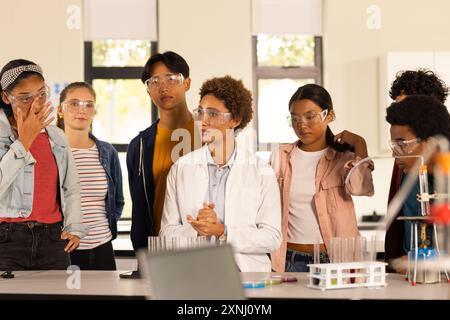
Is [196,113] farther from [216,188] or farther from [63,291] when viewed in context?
[63,291]

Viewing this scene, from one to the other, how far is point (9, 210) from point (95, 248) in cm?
96

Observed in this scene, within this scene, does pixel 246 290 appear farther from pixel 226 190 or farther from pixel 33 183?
pixel 33 183

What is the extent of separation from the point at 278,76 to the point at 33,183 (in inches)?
Answer: 147

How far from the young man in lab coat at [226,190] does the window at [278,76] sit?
3.20 m

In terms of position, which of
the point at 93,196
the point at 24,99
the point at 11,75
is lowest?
the point at 93,196

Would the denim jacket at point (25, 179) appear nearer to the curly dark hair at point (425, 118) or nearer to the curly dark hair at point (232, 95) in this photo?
the curly dark hair at point (232, 95)

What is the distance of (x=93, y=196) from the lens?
406 centimetres

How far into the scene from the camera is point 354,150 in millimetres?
3635

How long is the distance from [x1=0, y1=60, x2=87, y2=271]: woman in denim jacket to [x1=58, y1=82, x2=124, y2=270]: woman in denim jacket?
0.71m

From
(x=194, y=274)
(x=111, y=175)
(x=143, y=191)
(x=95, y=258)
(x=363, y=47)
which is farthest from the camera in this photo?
(x=363, y=47)

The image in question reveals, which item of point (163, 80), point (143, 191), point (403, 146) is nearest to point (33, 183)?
point (143, 191)

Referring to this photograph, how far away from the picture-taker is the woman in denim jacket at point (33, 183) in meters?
3.14

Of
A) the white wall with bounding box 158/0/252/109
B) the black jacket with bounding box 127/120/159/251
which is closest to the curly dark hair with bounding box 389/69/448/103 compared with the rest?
the black jacket with bounding box 127/120/159/251

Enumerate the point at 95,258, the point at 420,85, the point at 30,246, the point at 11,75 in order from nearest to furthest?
the point at 30,246, the point at 11,75, the point at 420,85, the point at 95,258
